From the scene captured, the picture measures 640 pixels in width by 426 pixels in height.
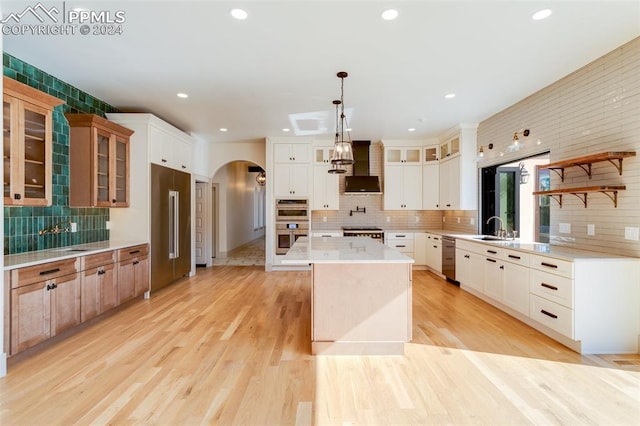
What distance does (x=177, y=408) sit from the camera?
6.63 feet

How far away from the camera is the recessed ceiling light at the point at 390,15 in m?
2.42

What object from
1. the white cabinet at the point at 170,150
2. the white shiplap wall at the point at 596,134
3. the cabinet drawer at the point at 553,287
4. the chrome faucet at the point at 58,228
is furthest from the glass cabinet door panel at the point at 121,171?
the white shiplap wall at the point at 596,134

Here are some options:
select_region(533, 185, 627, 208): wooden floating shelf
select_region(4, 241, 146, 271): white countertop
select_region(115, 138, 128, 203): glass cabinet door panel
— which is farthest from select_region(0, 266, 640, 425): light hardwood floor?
select_region(115, 138, 128, 203): glass cabinet door panel

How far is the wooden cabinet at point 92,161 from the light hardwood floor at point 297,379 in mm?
1525

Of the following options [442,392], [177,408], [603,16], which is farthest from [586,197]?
[177,408]

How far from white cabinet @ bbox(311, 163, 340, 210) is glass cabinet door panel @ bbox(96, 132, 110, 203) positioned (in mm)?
3699

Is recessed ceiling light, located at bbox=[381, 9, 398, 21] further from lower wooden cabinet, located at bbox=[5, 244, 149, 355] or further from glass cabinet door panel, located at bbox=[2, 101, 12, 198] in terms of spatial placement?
lower wooden cabinet, located at bbox=[5, 244, 149, 355]

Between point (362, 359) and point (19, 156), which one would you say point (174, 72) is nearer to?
point (19, 156)

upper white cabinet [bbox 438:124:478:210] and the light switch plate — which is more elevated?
upper white cabinet [bbox 438:124:478:210]

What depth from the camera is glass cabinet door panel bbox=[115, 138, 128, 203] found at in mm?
4328

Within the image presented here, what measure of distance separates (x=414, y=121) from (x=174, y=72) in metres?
3.73

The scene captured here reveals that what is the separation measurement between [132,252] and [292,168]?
3358 mm

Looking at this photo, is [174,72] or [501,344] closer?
[501,344]

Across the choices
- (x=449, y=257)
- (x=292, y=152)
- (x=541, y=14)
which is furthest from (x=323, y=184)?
(x=541, y=14)
